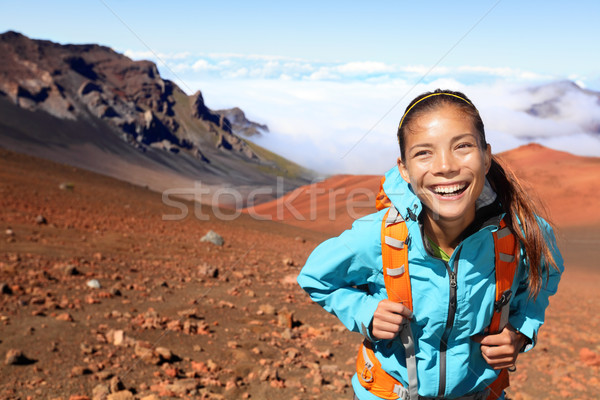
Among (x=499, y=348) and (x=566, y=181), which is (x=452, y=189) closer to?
(x=499, y=348)

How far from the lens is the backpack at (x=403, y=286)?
6.37 feet

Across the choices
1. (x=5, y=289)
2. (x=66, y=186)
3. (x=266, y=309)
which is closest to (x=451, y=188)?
(x=266, y=309)

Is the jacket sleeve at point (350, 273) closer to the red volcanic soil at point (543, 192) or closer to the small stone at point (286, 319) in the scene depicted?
the small stone at point (286, 319)

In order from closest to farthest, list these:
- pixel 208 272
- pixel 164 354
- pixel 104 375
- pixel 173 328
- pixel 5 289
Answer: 1. pixel 104 375
2. pixel 164 354
3. pixel 173 328
4. pixel 5 289
5. pixel 208 272

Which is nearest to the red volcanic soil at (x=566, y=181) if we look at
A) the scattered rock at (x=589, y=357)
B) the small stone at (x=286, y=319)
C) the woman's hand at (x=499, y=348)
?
the scattered rock at (x=589, y=357)

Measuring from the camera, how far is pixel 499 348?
6.55 ft

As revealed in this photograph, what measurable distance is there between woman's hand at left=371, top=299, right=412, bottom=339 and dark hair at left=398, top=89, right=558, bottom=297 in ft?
1.88

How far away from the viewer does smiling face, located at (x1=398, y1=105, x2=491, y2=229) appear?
1.90 meters

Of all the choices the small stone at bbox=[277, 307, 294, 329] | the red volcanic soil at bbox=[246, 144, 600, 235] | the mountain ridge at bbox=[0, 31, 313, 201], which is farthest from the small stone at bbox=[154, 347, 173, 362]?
the mountain ridge at bbox=[0, 31, 313, 201]

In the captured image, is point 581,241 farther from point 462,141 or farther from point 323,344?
point 462,141

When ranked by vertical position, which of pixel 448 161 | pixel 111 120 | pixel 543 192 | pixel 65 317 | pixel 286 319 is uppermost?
pixel 111 120

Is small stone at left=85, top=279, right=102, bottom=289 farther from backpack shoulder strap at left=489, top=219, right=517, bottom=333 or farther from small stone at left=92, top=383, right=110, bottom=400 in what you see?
backpack shoulder strap at left=489, top=219, right=517, bottom=333

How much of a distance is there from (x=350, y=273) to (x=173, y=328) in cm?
434

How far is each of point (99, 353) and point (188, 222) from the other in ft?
42.7
